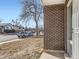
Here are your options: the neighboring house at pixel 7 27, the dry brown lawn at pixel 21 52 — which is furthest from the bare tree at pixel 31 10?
the neighboring house at pixel 7 27

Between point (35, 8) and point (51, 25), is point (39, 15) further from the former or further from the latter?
point (51, 25)

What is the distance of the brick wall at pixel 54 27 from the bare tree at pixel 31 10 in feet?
59.8

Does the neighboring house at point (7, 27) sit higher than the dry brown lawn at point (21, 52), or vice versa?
the neighboring house at point (7, 27)

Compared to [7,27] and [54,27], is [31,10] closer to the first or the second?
[54,27]

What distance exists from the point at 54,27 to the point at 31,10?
63.8 feet

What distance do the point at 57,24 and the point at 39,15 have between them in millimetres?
19387

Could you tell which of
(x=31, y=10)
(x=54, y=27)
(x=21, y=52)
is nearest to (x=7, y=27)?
(x=31, y=10)

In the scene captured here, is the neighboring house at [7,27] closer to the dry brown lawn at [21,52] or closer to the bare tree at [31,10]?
the bare tree at [31,10]

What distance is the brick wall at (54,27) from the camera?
879 centimetres

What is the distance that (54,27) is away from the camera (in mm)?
8938

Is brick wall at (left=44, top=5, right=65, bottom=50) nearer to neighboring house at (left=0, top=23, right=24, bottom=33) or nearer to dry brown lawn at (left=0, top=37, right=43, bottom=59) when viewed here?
dry brown lawn at (left=0, top=37, right=43, bottom=59)

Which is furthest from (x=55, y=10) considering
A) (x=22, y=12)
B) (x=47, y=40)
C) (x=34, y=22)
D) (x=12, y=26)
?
(x=12, y=26)

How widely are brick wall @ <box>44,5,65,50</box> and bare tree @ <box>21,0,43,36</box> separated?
1822 centimetres

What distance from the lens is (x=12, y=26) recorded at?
5631 centimetres
